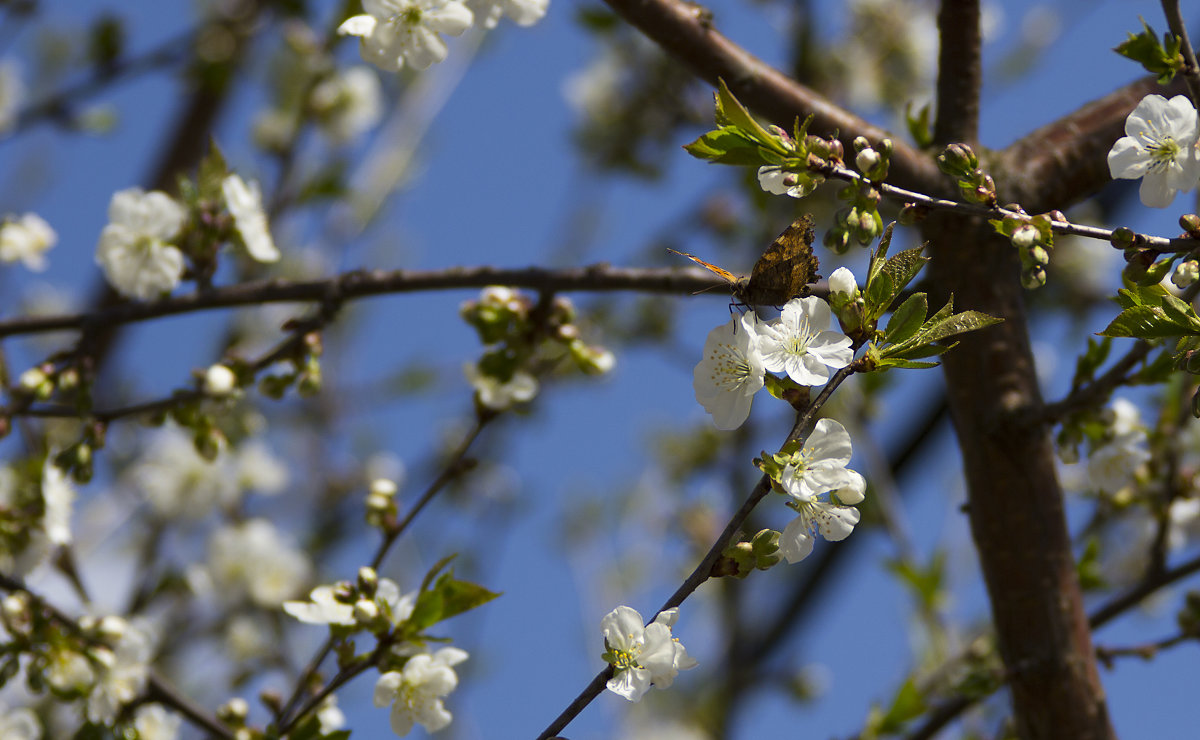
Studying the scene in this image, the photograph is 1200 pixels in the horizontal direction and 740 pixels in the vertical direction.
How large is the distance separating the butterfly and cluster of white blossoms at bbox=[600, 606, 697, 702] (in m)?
0.34

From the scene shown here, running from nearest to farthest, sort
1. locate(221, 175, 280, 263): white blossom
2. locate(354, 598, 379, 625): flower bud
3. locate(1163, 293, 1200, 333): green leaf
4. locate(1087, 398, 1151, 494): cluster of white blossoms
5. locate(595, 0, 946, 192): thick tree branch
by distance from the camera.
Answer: locate(1163, 293, 1200, 333): green leaf, locate(354, 598, 379, 625): flower bud, locate(595, 0, 946, 192): thick tree branch, locate(1087, 398, 1151, 494): cluster of white blossoms, locate(221, 175, 280, 263): white blossom

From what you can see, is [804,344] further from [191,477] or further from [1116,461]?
[191,477]

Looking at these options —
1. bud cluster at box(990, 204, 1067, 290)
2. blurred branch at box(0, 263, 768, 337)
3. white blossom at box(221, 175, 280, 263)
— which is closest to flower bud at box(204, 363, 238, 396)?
blurred branch at box(0, 263, 768, 337)

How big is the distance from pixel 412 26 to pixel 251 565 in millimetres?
1972

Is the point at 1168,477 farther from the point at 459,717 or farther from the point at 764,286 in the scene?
the point at 459,717

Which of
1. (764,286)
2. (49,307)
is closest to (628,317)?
(764,286)

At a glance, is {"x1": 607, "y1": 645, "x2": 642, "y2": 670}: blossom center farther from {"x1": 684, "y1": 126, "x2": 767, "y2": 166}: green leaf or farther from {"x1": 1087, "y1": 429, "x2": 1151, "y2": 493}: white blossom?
{"x1": 1087, "y1": 429, "x2": 1151, "y2": 493}: white blossom

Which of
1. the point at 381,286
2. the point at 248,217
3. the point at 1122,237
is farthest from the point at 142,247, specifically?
the point at 1122,237

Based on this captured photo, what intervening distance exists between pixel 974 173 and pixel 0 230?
1767 millimetres

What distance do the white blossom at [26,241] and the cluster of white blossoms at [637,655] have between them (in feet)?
4.86

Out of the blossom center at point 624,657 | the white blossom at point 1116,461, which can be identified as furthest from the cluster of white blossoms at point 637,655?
the white blossom at point 1116,461

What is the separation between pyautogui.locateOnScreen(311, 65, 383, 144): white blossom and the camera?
8.96ft

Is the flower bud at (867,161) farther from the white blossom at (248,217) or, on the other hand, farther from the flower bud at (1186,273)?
the white blossom at (248,217)

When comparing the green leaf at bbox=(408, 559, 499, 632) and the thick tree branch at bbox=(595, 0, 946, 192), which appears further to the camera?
the thick tree branch at bbox=(595, 0, 946, 192)
